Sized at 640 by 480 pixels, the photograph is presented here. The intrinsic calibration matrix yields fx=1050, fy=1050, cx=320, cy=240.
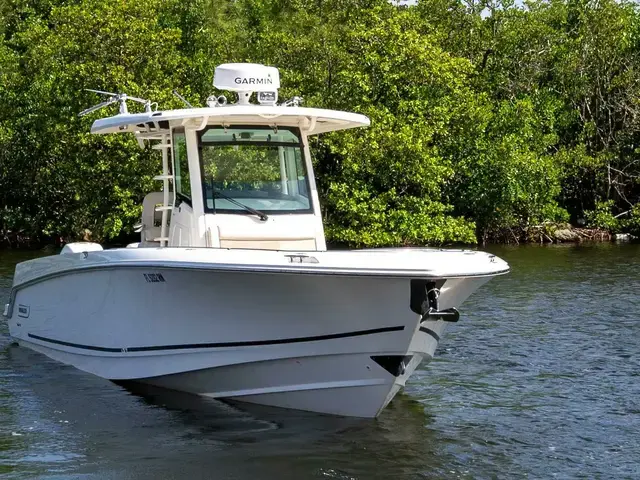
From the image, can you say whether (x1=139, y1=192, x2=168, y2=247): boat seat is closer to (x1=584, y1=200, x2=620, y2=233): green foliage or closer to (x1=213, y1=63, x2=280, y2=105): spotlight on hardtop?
(x1=213, y1=63, x2=280, y2=105): spotlight on hardtop

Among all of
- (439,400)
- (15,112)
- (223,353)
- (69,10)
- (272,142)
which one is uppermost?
(69,10)

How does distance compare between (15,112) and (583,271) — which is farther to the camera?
(15,112)

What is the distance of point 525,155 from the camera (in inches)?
1302

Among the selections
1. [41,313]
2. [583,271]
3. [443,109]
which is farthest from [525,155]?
[41,313]

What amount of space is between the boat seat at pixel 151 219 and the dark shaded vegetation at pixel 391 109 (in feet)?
57.3

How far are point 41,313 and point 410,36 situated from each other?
21321 millimetres

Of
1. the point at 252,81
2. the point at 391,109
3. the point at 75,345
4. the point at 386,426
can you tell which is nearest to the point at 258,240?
the point at 252,81

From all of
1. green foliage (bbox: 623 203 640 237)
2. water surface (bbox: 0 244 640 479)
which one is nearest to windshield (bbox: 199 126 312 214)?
water surface (bbox: 0 244 640 479)

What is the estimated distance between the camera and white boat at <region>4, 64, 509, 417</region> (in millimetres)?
9359

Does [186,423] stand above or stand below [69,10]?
below

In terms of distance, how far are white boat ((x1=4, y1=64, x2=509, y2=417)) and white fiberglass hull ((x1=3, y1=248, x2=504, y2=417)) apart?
0.01 m

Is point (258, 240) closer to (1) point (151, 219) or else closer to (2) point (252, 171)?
(2) point (252, 171)

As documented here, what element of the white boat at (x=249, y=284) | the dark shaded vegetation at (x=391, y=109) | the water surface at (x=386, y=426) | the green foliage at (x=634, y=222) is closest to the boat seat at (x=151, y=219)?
the white boat at (x=249, y=284)

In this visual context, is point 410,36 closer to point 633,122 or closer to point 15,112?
point 633,122
